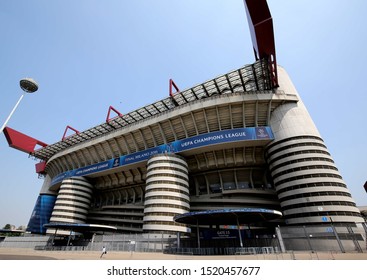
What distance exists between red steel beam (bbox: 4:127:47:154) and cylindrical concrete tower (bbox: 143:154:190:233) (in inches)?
1981

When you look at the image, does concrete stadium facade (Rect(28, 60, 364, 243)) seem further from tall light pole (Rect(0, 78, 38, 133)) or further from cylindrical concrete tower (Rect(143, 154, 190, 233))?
tall light pole (Rect(0, 78, 38, 133))

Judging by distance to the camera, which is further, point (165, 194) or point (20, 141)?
point (20, 141)

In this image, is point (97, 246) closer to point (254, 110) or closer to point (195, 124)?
point (195, 124)

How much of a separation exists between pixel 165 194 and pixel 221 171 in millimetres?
14935

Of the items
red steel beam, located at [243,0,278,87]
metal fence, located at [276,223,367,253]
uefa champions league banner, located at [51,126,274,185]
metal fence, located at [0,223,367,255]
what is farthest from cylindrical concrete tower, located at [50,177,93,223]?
red steel beam, located at [243,0,278,87]

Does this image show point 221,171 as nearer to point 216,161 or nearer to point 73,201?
point 216,161

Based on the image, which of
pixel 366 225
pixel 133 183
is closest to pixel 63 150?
pixel 133 183

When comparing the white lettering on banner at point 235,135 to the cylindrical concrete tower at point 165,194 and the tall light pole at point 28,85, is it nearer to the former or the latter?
the cylindrical concrete tower at point 165,194

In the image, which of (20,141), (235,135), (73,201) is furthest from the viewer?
(20,141)

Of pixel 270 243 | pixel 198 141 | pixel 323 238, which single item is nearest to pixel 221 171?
pixel 198 141

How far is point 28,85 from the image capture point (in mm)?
29141

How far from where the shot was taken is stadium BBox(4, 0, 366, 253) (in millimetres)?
27062

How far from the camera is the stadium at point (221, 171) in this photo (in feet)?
88.8

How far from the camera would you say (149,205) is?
118 ft
